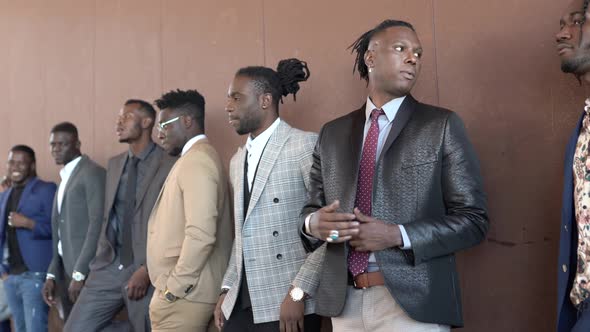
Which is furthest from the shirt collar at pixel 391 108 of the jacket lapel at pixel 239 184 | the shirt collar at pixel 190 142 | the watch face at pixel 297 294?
the shirt collar at pixel 190 142

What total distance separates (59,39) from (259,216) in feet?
12.7

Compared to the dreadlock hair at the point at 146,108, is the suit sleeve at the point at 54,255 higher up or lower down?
lower down

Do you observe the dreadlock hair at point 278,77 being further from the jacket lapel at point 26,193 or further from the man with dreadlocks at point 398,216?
the jacket lapel at point 26,193

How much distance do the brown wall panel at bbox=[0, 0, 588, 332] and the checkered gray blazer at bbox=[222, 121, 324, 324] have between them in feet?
2.34

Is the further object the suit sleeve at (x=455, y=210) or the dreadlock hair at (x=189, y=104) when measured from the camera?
the dreadlock hair at (x=189, y=104)

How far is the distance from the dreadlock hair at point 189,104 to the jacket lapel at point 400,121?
2.00 m

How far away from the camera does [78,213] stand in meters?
5.26

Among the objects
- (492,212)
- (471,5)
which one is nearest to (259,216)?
(492,212)

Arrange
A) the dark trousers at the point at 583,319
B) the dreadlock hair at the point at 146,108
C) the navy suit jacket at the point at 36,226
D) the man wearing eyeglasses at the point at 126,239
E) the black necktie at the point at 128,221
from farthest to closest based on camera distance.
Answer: the navy suit jacket at the point at 36,226 < the dreadlock hair at the point at 146,108 < the black necktie at the point at 128,221 < the man wearing eyeglasses at the point at 126,239 < the dark trousers at the point at 583,319

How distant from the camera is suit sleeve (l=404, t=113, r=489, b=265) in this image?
2574mm

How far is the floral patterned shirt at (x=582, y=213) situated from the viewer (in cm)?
246

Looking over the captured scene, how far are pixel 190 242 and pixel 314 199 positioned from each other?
107cm

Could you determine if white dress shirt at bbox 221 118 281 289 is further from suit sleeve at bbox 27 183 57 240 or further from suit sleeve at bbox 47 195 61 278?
suit sleeve at bbox 27 183 57 240

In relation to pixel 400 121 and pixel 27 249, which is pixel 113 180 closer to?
pixel 27 249
